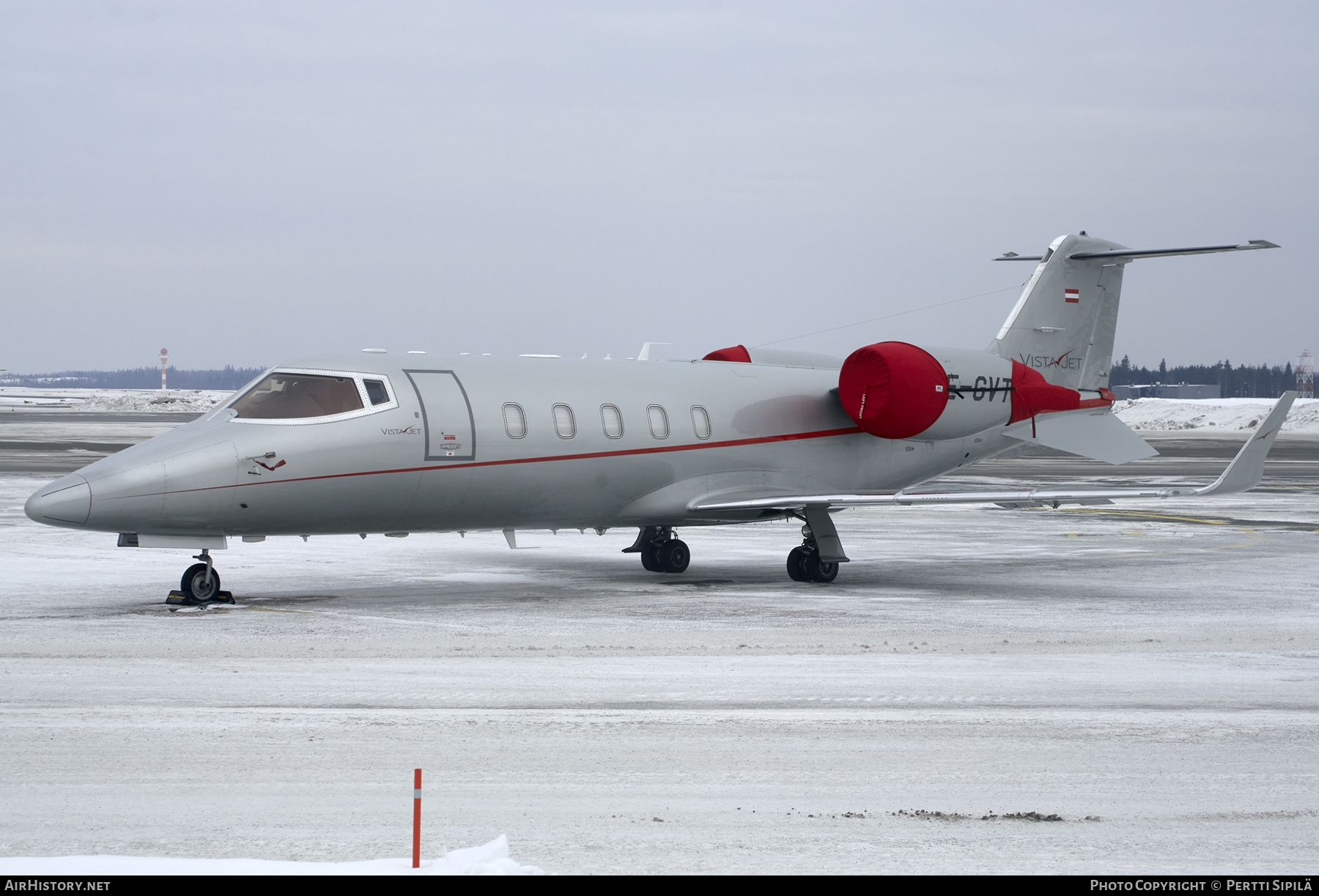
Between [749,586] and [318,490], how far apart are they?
613 cm

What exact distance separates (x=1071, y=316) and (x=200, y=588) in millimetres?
14198

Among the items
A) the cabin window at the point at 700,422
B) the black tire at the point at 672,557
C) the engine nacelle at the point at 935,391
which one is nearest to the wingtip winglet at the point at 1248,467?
the engine nacelle at the point at 935,391

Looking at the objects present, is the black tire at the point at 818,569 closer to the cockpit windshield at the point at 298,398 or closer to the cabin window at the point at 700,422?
the cabin window at the point at 700,422

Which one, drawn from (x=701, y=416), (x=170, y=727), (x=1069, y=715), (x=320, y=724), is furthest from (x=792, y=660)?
(x=701, y=416)

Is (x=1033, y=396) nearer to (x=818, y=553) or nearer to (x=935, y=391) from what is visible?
(x=935, y=391)

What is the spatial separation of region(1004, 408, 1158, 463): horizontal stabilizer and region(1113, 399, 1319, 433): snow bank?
236 ft

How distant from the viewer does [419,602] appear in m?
16.3

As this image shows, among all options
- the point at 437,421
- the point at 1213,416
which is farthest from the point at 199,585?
the point at 1213,416

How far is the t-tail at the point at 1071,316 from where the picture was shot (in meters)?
21.6

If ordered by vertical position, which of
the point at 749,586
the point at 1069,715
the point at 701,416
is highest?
the point at 701,416

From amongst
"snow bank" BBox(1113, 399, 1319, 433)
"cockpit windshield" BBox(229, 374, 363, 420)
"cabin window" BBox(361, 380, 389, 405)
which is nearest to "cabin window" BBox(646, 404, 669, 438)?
"cabin window" BBox(361, 380, 389, 405)

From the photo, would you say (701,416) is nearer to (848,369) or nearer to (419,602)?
(848,369)
